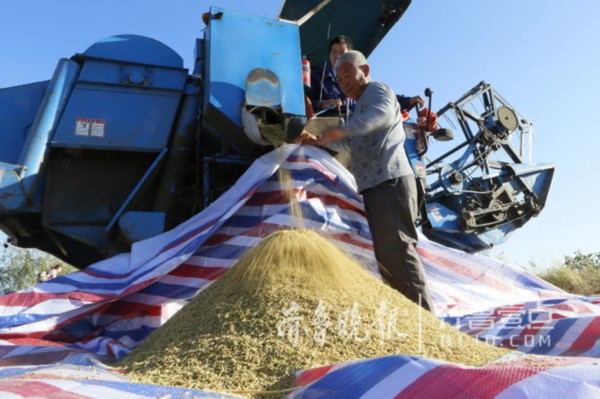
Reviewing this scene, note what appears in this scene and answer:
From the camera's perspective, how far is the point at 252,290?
6.79 ft

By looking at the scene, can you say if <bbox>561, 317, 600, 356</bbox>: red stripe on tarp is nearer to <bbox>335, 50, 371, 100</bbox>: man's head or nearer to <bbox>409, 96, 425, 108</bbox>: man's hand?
<bbox>335, 50, 371, 100</bbox>: man's head

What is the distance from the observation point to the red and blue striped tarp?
2.44 metres

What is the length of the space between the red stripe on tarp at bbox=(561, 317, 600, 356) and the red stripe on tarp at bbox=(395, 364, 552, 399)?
3.45ft

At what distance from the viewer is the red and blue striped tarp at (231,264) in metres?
2.44

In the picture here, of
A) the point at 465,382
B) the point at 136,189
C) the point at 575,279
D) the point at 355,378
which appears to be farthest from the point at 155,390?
the point at 575,279

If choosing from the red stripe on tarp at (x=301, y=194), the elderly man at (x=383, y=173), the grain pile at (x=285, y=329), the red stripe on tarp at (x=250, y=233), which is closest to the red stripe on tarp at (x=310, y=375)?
the grain pile at (x=285, y=329)

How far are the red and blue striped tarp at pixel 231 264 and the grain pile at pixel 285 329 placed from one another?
1.60 feet

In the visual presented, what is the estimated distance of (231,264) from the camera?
2984 mm

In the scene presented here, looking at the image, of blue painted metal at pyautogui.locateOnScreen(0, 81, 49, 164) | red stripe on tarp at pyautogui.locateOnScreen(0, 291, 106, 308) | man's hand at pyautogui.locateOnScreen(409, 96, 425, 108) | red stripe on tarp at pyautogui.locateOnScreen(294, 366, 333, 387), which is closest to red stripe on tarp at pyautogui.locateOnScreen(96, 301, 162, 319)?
red stripe on tarp at pyautogui.locateOnScreen(0, 291, 106, 308)

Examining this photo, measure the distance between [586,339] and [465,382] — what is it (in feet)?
4.13

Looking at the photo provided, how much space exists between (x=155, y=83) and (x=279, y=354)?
8.33ft

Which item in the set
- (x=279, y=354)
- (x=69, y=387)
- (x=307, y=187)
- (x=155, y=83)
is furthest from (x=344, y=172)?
(x=69, y=387)

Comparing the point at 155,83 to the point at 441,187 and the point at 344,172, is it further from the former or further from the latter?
the point at 441,187

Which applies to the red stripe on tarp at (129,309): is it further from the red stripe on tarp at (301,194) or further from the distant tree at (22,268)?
A: the distant tree at (22,268)
